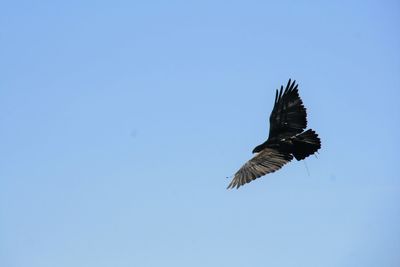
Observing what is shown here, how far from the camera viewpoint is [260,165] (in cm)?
1995

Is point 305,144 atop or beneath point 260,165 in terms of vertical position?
atop

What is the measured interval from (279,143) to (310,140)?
1118 millimetres

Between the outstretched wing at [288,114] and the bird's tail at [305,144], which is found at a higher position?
the outstretched wing at [288,114]

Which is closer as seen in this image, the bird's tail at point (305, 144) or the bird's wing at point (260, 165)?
the bird's wing at point (260, 165)

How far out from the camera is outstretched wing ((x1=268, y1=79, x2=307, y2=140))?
20.1 meters

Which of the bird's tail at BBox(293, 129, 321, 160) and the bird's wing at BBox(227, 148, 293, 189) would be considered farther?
the bird's tail at BBox(293, 129, 321, 160)

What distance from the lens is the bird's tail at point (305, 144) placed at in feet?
64.8

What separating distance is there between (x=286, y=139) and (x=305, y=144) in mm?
674

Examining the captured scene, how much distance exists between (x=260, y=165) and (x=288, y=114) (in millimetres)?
1892

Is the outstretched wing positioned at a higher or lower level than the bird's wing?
higher

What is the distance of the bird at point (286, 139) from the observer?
65.0ft

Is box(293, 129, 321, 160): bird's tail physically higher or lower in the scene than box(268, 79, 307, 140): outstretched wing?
lower

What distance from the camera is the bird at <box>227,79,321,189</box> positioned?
19.8 m

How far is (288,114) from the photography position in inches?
794
